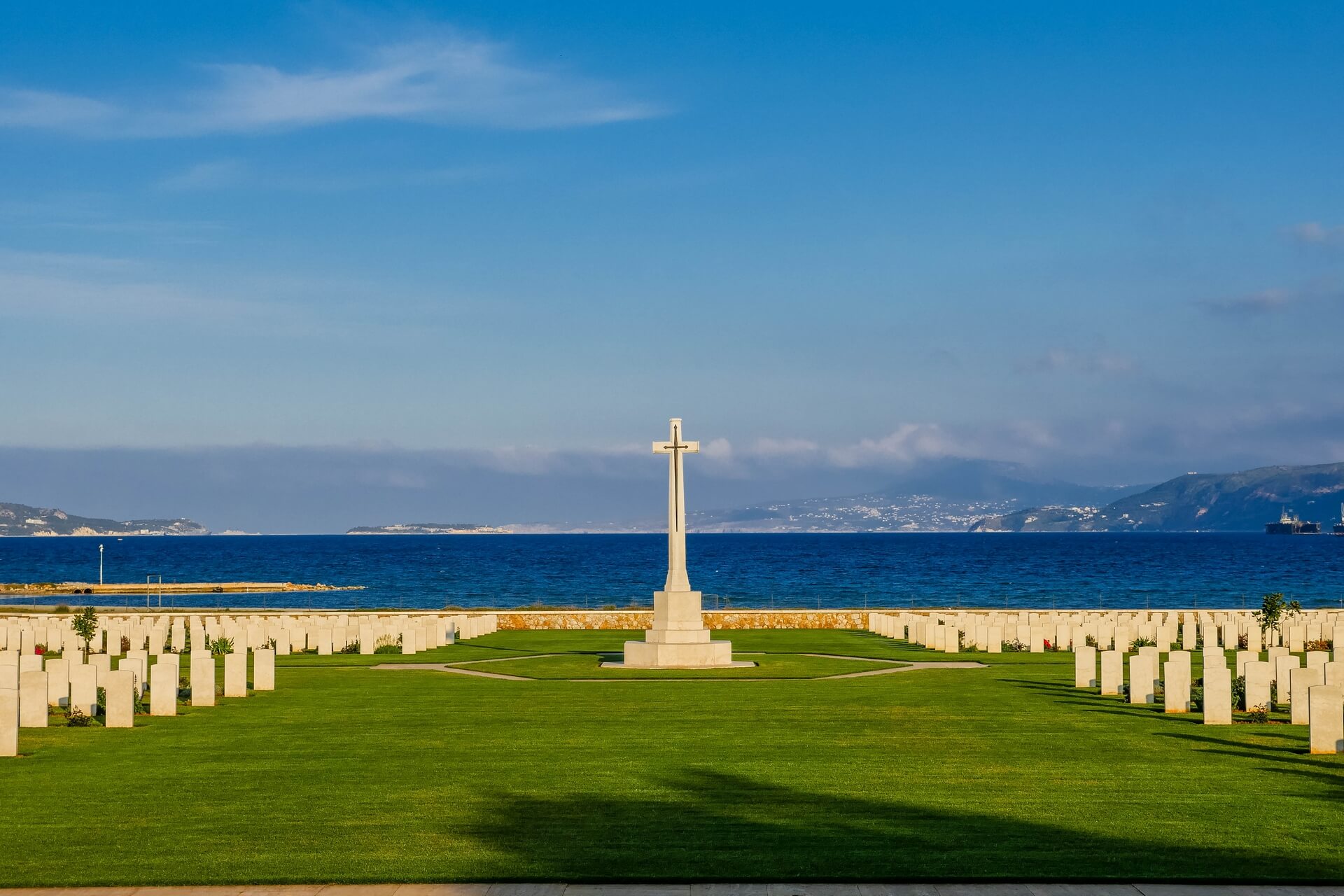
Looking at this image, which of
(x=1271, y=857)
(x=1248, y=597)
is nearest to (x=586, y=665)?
(x=1271, y=857)

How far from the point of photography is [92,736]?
51.7ft

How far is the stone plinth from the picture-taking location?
25.3 m

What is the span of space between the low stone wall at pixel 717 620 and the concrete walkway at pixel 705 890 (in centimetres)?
3344

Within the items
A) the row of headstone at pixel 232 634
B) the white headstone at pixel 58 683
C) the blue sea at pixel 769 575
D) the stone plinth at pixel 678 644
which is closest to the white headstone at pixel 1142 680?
the stone plinth at pixel 678 644

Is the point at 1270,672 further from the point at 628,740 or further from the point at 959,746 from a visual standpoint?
the point at 628,740

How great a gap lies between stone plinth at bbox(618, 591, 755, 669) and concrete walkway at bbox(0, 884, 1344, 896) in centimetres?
1673

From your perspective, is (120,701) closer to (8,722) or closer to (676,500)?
(8,722)

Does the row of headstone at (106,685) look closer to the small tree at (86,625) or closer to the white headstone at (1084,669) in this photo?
the small tree at (86,625)

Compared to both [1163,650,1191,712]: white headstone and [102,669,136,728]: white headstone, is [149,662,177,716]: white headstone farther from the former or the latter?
[1163,650,1191,712]: white headstone

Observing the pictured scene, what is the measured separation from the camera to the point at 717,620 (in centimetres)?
4266

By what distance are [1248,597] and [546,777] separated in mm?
65993

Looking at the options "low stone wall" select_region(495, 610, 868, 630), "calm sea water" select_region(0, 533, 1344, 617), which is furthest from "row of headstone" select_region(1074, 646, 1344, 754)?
"calm sea water" select_region(0, 533, 1344, 617)

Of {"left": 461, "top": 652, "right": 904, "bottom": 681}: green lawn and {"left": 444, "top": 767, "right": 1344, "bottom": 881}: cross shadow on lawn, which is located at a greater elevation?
{"left": 444, "top": 767, "right": 1344, "bottom": 881}: cross shadow on lawn

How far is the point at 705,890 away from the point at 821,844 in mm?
1579
